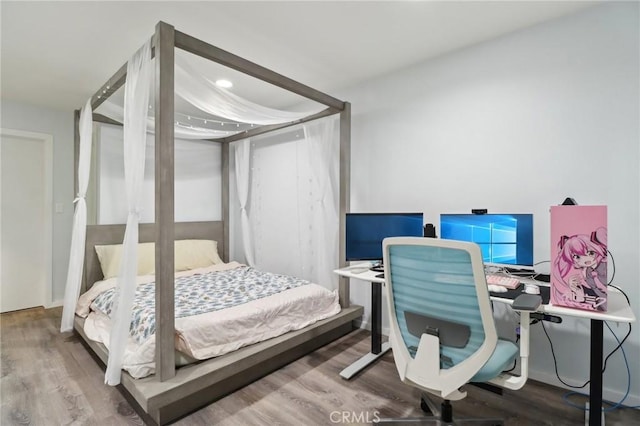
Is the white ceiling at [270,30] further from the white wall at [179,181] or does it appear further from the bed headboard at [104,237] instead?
the bed headboard at [104,237]

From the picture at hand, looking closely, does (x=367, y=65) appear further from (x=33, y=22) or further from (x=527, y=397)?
(x=527, y=397)

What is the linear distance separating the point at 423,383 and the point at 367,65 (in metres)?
2.63

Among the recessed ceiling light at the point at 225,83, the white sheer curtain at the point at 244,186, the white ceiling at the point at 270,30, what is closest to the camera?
the white ceiling at the point at 270,30

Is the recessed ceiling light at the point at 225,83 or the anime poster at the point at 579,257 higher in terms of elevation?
the recessed ceiling light at the point at 225,83

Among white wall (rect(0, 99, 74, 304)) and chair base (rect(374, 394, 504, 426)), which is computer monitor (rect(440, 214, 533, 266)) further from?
white wall (rect(0, 99, 74, 304))

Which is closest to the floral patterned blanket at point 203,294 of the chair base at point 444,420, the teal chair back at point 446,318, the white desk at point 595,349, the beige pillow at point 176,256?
the beige pillow at point 176,256

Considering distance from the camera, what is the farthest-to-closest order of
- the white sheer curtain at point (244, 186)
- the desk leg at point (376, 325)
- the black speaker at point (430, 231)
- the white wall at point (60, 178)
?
the white sheer curtain at point (244, 186) < the white wall at point (60, 178) < the desk leg at point (376, 325) < the black speaker at point (430, 231)

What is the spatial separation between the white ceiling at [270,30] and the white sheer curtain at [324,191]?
1.97ft

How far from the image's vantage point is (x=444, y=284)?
4.72ft

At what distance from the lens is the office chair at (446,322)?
138 centimetres

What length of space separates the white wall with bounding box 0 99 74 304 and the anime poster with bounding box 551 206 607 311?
491 centimetres

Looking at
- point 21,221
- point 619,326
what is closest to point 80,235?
point 21,221

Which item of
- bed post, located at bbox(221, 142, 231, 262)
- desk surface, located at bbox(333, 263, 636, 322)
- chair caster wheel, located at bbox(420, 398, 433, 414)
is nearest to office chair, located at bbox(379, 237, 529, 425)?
desk surface, located at bbox(333, 263, 636, 322)

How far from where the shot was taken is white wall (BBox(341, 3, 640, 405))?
204 cm
